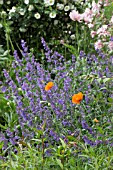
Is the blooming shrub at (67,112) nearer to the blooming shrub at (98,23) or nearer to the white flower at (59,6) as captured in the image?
the blooming shrub at (98,23)

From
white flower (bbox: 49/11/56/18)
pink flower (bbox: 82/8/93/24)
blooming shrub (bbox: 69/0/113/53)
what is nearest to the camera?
blooming shrub (bbox: 69/0/113/53)

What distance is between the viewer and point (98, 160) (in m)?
2.70

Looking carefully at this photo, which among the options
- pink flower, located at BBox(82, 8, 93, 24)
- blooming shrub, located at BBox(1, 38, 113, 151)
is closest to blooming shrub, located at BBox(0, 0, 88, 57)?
pink flower, located at BBox(82, 8, 93, 24)

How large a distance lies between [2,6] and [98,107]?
2321mm

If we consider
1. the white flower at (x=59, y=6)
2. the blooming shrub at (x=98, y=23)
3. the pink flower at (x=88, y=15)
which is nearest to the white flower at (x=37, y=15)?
the white flower at (x=59, y=6)

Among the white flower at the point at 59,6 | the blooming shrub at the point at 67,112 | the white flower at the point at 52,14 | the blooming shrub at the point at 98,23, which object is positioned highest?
the white flower at the point at 59,6

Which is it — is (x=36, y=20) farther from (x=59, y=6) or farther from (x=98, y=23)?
(x=98, y=23)

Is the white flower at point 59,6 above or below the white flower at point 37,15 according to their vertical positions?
above

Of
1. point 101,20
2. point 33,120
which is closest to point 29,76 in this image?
point 33,120

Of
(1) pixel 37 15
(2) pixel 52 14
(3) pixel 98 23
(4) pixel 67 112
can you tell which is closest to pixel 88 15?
(3) pixel 98 23

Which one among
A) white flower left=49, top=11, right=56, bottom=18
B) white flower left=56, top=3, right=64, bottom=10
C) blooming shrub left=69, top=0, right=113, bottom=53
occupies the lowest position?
blooming shrub left=69, top=0, right=113, bottom=53

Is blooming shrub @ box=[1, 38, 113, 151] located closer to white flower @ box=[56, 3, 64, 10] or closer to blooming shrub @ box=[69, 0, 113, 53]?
blooming shrub @ box=[69, 0, 113, 53]

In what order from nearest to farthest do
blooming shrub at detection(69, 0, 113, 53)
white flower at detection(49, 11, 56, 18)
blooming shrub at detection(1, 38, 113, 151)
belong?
blooming shrub at detection(1, 38, 113, 151), blooming shrub at detection(69, 0, 113, 53), white flower at detection(49, 11, 56, 18)

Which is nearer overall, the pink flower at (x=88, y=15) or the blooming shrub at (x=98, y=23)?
the blooming shrub at (x=98, y=23)
